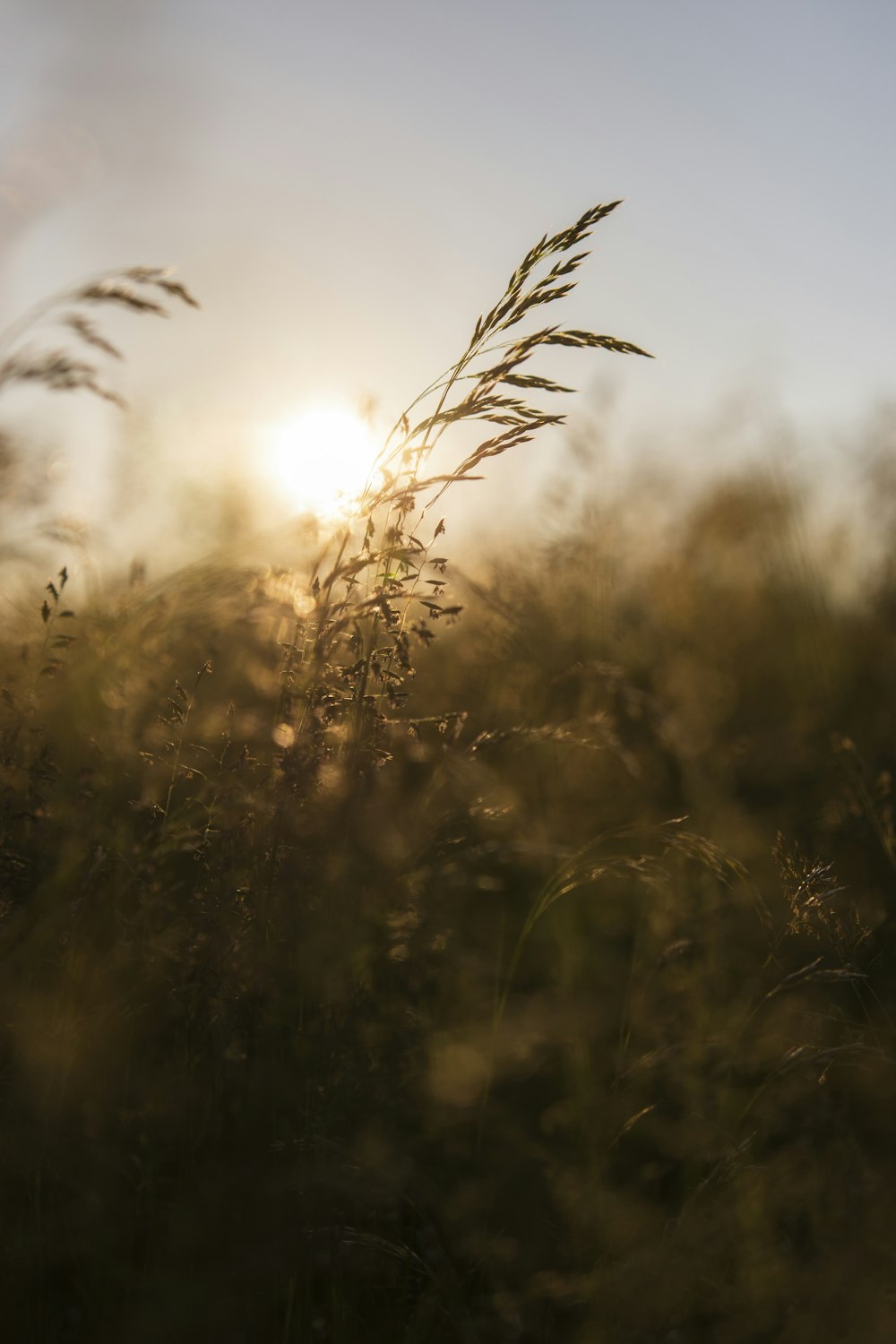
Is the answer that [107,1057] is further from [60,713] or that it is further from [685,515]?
[685,515]

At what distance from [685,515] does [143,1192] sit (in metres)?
6.73

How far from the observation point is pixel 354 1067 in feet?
4.63

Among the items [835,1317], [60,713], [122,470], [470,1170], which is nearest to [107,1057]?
[470,1170]

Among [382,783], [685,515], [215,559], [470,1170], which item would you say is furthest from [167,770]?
[685,515]

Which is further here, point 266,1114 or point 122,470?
point 122,470

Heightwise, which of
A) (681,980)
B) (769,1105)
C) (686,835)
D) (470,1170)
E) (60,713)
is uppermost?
(60,713)

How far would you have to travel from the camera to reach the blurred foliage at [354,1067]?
137cm

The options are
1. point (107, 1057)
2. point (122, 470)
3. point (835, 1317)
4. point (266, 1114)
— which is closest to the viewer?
point (835, 1317)

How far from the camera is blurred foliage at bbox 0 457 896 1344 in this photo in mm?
1369

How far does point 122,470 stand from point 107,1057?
4271mm

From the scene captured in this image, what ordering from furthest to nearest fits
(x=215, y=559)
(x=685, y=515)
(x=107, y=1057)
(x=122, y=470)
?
1. (x=685, y=515)
2. (x=122, y=470)
3. (x=215, y=559)
4. (x=107, y=1057)

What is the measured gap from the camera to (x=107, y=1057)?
5.26ft

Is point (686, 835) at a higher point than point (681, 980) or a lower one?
higher

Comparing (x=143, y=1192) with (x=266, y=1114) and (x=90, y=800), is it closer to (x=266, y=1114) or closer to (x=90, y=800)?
(x=266, y=1114)
